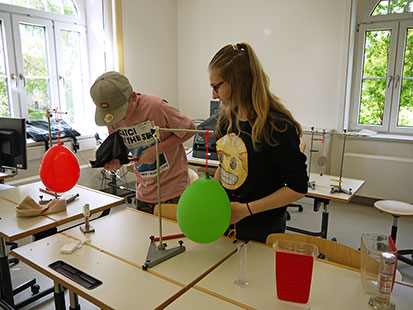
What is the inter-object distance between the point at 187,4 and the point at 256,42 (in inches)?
50.4

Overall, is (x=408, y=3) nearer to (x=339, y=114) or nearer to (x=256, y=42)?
(x=339, y=114)

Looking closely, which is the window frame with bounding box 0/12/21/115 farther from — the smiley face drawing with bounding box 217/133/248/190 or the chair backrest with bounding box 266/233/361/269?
the chair backrest with bounding box 266/233/361/269

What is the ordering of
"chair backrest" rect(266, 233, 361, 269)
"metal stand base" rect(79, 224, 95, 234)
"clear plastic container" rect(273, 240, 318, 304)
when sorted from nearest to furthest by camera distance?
"clear plastic container" rect(273, 240, 318, 304) → "chair backrest" rect(266, 233, 361, 269) → "metal stand base" rect(79, 224, 95, 234)

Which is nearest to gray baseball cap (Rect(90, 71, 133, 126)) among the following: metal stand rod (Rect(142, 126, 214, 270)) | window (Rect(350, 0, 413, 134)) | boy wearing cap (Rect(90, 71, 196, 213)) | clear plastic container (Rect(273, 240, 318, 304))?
boy wearing cap (Rect(90, 71, 196, 213))

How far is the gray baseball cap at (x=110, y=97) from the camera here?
5.31 ft

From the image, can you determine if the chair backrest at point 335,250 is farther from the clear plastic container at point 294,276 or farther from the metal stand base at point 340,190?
the metal stand base at point 340,190

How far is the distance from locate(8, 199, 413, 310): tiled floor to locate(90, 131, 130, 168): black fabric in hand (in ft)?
4.40

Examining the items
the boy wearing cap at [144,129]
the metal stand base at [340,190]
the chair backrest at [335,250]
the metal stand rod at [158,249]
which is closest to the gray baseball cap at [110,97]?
the boy wearing cap at [144,129]

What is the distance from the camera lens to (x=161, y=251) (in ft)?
4.44

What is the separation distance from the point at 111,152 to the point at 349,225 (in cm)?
283

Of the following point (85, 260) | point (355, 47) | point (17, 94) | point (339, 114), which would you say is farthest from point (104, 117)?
point (355, 47)

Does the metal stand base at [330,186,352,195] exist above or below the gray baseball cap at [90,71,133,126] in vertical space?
below

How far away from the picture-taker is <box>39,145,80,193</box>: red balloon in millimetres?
1784

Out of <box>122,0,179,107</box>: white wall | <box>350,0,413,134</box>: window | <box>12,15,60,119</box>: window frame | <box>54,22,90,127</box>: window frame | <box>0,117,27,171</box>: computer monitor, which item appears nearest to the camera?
<box>0,117,27,171</box>: computer monitor
